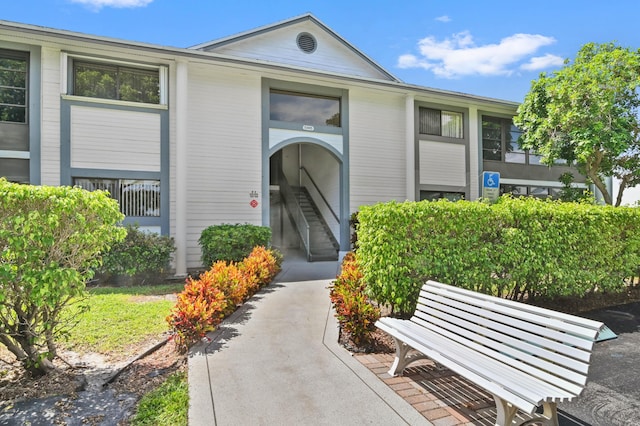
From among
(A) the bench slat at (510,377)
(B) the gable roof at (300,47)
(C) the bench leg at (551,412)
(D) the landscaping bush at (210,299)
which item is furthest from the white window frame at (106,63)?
(C) the bench leg at (551,412)

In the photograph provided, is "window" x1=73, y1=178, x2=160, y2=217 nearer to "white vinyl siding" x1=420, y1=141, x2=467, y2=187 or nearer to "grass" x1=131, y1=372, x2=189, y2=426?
"grass" x1=131, y1=372, x2=189, y2=426

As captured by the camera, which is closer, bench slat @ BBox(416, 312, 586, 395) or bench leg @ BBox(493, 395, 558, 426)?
bench slat @ BBox(416, 312, 586, 395)

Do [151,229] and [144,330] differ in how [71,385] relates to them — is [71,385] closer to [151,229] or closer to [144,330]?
[144,330]

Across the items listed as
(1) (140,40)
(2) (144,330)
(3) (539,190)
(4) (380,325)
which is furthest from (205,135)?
(3) (539,190)

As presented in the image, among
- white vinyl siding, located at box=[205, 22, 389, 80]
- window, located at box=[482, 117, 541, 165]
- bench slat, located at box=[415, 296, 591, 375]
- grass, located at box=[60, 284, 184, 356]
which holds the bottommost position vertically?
grass, located at box=[60, 284, 184, 356]

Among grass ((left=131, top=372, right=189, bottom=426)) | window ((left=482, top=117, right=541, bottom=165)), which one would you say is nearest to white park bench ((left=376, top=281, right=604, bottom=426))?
grass ((left=131, top=372, right=189, bottom=426))

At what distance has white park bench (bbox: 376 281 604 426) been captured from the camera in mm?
2398

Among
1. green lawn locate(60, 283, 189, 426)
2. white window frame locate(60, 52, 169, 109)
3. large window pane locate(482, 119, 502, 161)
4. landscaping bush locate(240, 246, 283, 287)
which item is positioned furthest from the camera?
large window pane locate(482, 119, 502, 161)

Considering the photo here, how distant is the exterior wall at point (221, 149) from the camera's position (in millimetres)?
11273

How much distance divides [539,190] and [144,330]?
17.2m

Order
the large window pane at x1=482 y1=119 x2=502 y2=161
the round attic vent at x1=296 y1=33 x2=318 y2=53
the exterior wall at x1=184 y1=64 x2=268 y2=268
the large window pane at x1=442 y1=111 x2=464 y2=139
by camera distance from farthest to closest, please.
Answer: the large window pane at x1=482 y1=119 x2=502 y2=161, the large window pane at x1=442 y1=111 x2=464 y2=139, the round attic vent at x1=296 y1=33 x2=318 y2=53, the exterior wall at x1=184 y1=64 x2=268 y2=268

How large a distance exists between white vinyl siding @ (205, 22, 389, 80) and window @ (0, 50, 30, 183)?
18.9 ft

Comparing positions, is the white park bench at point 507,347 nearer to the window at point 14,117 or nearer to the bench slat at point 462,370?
the bench slat at point 462,370

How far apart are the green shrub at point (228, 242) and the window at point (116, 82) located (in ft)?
14.9
